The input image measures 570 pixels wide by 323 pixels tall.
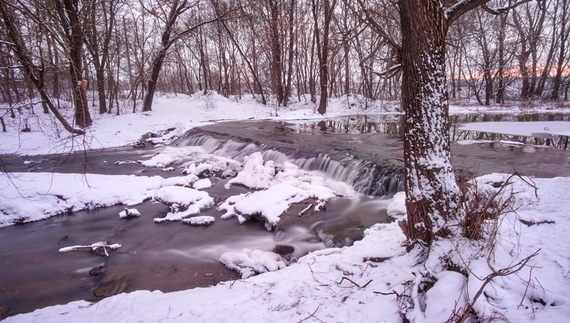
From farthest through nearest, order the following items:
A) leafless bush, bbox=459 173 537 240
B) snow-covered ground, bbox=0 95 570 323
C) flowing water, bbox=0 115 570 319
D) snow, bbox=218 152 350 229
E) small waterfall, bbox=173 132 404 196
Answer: small waterfall, bbox=173 132 404 196 → snow, bbox=218 152 350 229 → flowing water, bbox=0 115 570 319 → leafless bush, bbox=459 173 537 240 → snow-covered ground, bbox=0 95 570 323

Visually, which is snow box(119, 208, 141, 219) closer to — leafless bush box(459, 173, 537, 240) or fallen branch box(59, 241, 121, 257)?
fallen branch box(59, 241, 121, 257)

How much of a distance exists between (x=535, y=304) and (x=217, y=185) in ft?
24.2

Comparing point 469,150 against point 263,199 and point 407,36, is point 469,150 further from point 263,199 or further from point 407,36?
point 407,36

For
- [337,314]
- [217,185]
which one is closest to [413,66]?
[337,314]

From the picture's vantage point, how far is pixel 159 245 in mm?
5273

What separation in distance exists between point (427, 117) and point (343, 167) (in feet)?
18.1

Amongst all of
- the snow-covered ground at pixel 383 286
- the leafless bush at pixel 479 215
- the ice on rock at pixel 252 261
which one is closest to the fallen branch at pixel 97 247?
the snow-covered ground at pixel 383 286

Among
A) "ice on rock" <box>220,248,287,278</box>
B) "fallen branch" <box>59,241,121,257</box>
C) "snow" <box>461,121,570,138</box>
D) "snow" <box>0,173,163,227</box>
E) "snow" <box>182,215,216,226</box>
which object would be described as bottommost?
"ice on rock" <box>220,248,287,278</box>

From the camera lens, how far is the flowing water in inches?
164

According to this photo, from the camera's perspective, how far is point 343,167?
27.7 feet

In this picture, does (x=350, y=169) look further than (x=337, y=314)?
Yes

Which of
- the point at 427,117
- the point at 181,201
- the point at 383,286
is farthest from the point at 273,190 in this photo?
the point at 427,117

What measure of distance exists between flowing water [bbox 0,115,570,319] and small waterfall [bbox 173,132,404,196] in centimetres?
3

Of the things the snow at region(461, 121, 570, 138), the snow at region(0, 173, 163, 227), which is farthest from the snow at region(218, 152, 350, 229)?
the snow at region(461, 121, 570, 138)
